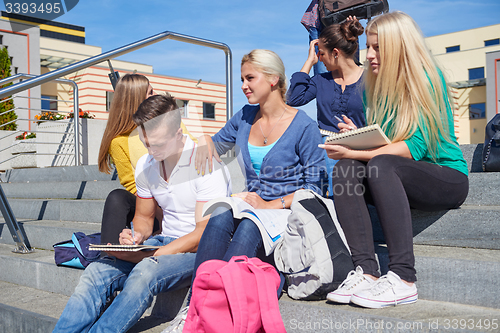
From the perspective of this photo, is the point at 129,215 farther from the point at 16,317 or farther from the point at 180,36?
the point at 180,36

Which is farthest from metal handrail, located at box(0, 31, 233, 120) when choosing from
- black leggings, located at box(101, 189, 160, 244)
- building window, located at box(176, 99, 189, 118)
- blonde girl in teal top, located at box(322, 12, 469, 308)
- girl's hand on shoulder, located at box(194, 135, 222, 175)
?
blonde girl in teal top, located at box(322, 12, 469, 308)

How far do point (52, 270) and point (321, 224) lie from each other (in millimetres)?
2002

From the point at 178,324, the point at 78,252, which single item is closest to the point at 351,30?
the point at 178,324

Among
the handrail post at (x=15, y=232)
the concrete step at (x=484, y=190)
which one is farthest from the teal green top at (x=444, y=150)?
the handrail post at (x=15, y=232)

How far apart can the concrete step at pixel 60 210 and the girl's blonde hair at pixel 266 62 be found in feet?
6.96

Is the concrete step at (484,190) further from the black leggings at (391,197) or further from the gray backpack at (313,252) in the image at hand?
the gray backpack at (313,252)

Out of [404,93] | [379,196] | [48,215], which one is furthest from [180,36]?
[379,196]

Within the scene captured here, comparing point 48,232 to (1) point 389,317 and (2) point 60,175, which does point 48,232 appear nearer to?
(2) point 60,175

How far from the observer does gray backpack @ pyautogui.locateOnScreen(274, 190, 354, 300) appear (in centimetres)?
170

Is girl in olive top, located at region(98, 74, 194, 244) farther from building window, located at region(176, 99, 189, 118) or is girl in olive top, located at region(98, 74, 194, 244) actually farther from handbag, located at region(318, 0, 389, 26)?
handbag, located at region(318, 0, 389, 26)

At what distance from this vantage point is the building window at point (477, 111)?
2227 centimetres

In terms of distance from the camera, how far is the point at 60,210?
405cm

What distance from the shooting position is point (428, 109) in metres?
1.86

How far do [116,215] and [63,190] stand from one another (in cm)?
261
